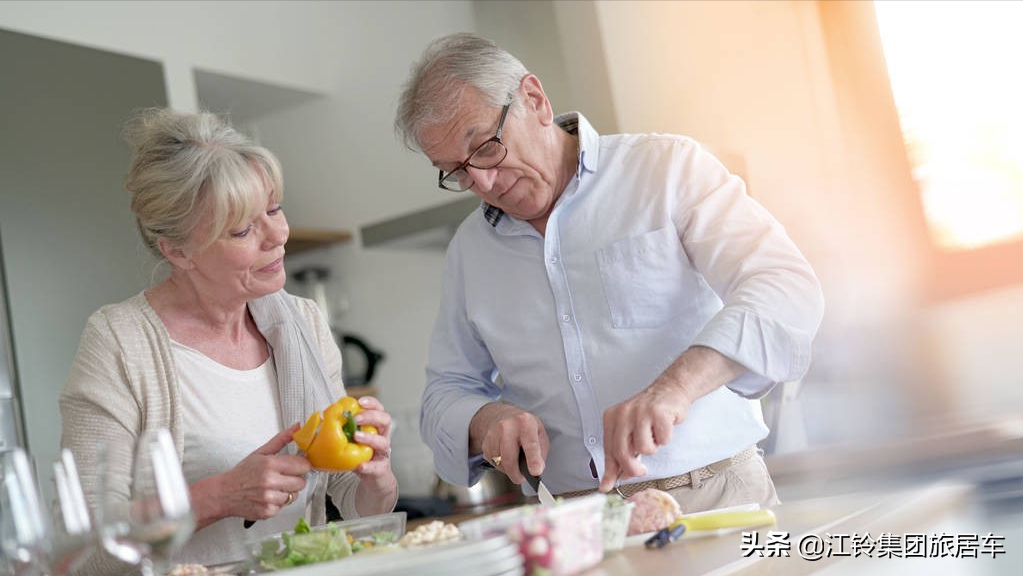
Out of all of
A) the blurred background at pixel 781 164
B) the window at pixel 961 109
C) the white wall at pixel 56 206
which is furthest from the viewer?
the window at pixel 961 109

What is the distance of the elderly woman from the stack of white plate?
1.69ft

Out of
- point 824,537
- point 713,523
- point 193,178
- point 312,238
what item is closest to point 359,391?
point 312,238

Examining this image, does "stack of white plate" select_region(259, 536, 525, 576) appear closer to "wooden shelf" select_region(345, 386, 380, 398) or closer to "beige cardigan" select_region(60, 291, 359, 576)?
"beige cardigan" select_region(60, 291, 359, 576)

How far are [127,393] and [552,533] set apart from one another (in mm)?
830

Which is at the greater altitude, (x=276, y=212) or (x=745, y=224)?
(x=276, y=212)

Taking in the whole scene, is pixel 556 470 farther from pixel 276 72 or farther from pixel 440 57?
pixel 276 72

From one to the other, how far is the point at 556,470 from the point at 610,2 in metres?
1.99

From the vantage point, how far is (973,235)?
308 cm

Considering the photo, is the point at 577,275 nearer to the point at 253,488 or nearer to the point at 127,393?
the point at 253,488

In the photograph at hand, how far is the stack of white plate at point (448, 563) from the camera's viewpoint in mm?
876

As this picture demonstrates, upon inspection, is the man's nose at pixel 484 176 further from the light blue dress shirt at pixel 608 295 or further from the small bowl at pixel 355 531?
the small bowl at pixel 355 531

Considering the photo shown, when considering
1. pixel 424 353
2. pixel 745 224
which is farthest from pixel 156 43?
pixel 745 224

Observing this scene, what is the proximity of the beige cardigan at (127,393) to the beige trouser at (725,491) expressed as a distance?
510 mm

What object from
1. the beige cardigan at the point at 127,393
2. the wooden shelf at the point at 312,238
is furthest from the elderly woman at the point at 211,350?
the wooden shelf at the point at 312,238
